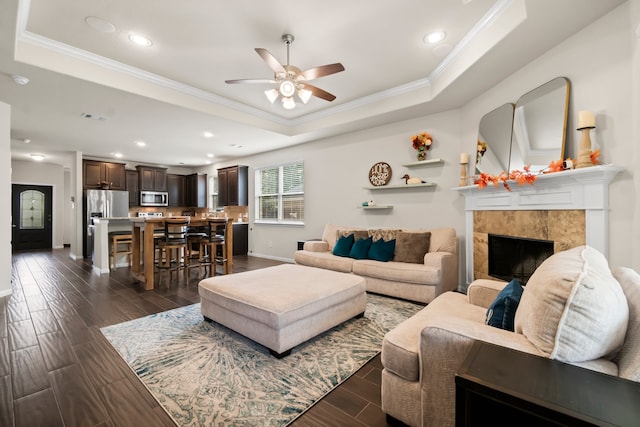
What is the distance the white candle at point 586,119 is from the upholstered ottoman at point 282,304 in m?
2.33

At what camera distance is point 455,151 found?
4223 mm

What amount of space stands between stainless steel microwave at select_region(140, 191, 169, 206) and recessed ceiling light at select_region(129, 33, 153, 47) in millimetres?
6407

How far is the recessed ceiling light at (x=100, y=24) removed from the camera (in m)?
2.58

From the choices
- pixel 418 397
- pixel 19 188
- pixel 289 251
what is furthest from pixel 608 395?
pixel 19 188

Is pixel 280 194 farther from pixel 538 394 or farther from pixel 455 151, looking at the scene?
pixel 538 394

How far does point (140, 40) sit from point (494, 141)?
419 cm

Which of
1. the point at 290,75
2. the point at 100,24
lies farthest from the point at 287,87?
the point at 100,24

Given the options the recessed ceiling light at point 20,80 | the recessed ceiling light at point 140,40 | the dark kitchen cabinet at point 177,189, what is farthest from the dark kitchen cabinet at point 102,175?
the recessed ceiling light at point 140,40

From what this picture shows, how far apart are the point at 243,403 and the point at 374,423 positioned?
0.78 m

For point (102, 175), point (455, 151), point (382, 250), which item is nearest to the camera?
point (382, 250)

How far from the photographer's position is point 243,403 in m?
1.67

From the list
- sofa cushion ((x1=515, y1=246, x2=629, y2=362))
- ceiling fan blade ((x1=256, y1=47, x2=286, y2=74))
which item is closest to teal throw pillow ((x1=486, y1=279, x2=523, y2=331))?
sofa cushion ((x1=515, y1=246, x2=629, y2=362))

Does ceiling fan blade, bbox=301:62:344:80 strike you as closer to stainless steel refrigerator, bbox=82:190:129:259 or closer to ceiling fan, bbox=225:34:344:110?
ceiling fan, bbox=225:34:344:110

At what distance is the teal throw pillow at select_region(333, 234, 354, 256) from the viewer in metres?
4.48
